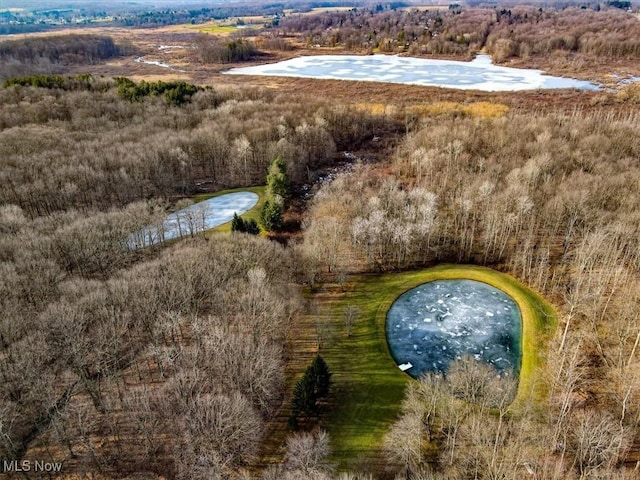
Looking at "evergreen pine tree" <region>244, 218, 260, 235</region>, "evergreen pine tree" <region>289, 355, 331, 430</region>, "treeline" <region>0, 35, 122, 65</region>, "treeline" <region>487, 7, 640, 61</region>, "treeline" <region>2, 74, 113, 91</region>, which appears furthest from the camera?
"treeline" <region>0, 35, 122, 65</region>

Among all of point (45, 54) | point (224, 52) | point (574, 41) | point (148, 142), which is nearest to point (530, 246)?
point (148, 142)

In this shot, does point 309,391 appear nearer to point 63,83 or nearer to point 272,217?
point 272,217

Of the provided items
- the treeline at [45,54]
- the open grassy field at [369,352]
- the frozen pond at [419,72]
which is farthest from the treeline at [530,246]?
the treeline at [45,54]

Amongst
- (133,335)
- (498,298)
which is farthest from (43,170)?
(498,298)

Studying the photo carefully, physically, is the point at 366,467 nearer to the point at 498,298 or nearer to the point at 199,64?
the point at 498,298

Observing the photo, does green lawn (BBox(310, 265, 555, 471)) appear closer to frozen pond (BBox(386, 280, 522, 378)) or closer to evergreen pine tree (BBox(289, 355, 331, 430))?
frozen pond (BBox(386, 280, 522, 378))

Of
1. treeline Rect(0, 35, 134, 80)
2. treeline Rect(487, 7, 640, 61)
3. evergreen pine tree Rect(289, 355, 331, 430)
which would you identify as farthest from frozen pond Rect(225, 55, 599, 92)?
evergreen pine tree Rect(289, 355, 331, 430)

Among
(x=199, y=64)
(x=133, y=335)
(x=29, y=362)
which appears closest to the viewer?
(x=29, y=362)
